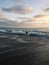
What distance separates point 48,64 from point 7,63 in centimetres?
245

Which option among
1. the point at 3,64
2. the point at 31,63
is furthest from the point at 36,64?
the point at 3,64

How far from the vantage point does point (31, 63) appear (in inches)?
394

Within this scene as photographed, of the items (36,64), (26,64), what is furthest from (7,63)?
(36,64)

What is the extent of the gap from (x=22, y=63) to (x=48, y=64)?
156 cm

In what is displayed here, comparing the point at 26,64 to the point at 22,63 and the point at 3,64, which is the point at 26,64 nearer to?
the point at 22,63

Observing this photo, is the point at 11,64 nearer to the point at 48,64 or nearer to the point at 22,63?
the point at 22,63

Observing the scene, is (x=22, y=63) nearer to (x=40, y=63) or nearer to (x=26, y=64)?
(x=26, y=64)

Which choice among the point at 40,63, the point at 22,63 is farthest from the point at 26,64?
the point at 40,63

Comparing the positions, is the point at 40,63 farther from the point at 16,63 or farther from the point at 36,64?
the point at 16,63

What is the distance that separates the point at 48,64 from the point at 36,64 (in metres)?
0.75

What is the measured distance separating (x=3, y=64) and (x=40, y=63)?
2296mm

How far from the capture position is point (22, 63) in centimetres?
995

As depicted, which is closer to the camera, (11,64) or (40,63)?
(11,64)

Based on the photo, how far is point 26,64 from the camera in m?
9.70
